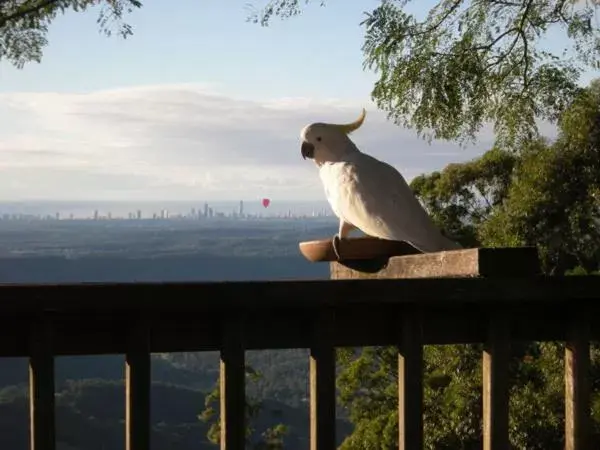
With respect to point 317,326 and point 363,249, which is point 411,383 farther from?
point 363,249

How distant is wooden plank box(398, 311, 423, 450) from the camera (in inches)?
59.8

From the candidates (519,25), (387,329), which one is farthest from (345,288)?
(519,25)

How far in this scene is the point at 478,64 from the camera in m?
4.47

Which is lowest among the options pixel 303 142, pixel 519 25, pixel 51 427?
pixel 51 427

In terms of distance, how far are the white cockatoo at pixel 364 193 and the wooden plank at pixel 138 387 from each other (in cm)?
84

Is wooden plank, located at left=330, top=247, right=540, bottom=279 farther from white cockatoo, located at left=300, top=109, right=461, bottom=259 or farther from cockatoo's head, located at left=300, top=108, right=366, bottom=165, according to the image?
cockatoo's head, located at left=300, top=108, right=366, bottom=165

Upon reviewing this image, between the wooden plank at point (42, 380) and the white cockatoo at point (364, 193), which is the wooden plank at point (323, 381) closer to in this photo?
the wooden plank at point (42, 380)

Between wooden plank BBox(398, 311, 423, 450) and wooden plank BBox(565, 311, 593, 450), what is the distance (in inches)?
12.5

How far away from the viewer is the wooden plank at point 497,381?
1543mm

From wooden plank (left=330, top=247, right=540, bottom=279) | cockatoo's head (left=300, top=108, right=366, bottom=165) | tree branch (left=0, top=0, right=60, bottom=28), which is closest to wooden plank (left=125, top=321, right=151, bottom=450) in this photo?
wooden plank (left=330, top=247, right=540, bottom=279)

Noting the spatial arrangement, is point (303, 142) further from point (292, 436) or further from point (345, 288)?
point (292, 436)

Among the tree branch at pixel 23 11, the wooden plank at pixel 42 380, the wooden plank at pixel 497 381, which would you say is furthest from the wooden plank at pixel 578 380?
the tree branch at pixel 23 11

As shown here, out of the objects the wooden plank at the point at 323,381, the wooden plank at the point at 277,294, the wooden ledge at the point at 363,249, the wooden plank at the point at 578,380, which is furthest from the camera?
the wooden ledge at the point at 363,249

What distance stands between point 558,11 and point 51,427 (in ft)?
13.3
